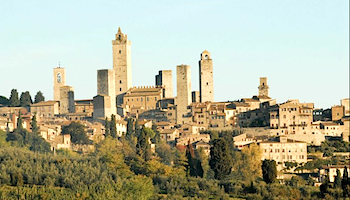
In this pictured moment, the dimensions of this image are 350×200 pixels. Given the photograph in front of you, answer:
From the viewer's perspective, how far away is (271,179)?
66.3 meters

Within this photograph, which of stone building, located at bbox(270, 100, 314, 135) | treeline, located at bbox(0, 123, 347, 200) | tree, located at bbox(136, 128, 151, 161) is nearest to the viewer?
treeline, located at bbox(0, 123, 347, 200)

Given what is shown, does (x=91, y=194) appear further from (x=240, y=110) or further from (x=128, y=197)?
(x=240, y=110)

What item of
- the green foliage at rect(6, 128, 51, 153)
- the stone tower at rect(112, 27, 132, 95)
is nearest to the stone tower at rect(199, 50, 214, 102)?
the stone tower at rect(112, 27, 132, 95)

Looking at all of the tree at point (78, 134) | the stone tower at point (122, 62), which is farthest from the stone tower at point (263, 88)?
the tree at point (78, 134)

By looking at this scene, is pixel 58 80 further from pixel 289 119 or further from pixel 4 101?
pixel 289 119

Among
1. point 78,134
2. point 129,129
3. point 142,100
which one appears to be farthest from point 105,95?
point 129,129

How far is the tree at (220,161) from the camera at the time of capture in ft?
226

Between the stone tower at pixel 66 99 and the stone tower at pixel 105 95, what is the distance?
282cm

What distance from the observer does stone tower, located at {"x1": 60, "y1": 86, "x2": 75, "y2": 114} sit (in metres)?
92.7

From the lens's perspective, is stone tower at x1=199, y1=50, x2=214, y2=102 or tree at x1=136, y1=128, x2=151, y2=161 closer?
tree at x1=136, y1=128, x2=151, y2=161

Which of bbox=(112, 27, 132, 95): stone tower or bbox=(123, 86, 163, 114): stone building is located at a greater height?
bbox=(112, 27, 132, 95): stone tower

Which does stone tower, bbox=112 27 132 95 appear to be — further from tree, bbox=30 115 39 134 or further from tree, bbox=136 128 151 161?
tree, bbox=136 128 151 161

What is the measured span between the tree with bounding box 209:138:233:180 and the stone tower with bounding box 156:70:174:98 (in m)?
24.7

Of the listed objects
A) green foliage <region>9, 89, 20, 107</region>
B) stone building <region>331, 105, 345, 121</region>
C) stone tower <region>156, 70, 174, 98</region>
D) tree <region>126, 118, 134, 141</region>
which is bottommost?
tree <region>126, 118, 134, 141</region>
